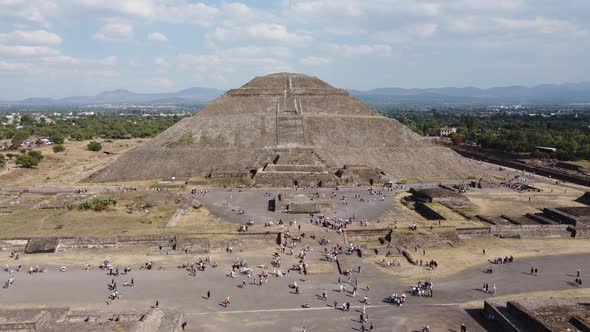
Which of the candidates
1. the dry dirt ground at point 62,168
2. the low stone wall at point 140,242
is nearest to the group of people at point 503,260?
the low stone wall at point 140,242

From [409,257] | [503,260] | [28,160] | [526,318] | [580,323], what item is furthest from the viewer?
[28,160]

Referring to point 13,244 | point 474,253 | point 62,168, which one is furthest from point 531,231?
point 62,168

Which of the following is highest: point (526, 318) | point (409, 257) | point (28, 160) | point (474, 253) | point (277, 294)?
point (28, 160)

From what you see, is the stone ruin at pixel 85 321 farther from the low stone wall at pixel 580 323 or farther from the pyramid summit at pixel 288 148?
the pyramid summit at pixel 288 148

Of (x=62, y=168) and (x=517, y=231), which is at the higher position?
(x=62, y=168)

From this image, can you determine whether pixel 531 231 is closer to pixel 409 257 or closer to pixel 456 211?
pixel 456 211

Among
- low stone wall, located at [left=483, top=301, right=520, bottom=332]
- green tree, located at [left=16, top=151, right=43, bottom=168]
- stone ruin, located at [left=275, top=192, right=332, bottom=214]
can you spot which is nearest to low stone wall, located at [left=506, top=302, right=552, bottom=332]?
low stone wall, located at [left=483, top=301, right=520, bottom=332]

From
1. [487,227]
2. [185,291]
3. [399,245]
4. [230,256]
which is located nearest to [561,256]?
[487,227]
